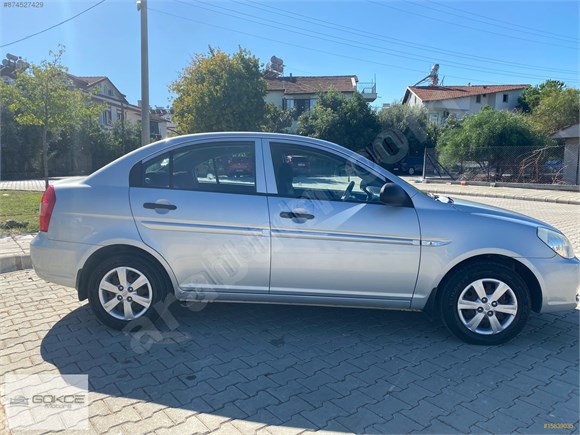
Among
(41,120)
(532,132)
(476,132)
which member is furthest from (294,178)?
(532,132)

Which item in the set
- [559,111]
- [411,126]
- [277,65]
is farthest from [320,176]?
[277,65]

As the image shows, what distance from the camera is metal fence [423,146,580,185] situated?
19.5 metres

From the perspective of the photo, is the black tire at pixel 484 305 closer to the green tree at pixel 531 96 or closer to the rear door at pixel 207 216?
the rear door at pixel 207 216

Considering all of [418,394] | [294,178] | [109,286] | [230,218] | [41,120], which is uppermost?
[41,120]

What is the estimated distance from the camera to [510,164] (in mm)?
21172

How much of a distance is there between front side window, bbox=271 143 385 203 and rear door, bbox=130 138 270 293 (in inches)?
8.2

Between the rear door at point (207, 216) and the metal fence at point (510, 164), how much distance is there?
20392 millimetres

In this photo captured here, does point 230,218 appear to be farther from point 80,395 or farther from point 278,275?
point 80,395

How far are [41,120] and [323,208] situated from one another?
37.2 feet

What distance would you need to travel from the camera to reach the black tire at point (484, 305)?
11.7ft

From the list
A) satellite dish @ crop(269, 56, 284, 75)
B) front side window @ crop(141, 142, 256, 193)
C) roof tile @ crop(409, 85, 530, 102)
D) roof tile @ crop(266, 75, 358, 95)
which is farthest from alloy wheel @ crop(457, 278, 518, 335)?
satellite dish @ crop(269, 56, 284, 75)

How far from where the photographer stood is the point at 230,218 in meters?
3.57

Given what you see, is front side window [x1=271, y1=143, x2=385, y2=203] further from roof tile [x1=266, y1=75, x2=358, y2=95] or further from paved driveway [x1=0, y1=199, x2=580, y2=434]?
roof tile [x1=266, y1=75, x2=358, y2=95]

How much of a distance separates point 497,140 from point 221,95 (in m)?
15.6
